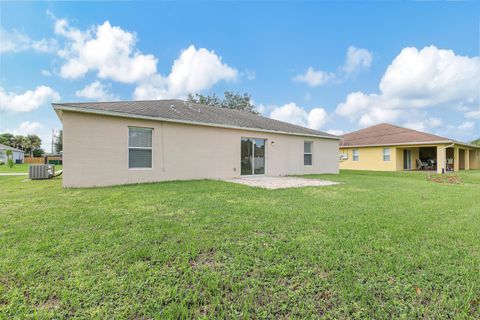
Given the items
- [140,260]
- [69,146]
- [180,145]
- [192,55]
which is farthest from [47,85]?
[140,260]

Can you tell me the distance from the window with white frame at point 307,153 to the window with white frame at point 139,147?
859cm

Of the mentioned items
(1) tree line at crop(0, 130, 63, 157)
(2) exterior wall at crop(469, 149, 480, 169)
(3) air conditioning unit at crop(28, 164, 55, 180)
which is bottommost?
(3) air conditioning unit at crop(28, 164, 55, 180)

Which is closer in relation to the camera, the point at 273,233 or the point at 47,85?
the point at 273,233

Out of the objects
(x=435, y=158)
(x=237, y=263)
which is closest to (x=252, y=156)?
(x=237, y=263)

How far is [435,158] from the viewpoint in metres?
21.2

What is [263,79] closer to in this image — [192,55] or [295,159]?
[192,55]

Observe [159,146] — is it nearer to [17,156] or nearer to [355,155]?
[355,155]

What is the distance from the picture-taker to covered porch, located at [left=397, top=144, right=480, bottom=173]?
16848 mm

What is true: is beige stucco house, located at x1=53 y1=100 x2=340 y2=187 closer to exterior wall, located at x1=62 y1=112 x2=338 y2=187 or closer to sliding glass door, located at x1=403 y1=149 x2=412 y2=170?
exterior wall, located at x1=62 y1=112 x2=338 y2=187

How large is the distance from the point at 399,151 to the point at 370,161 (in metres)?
2.27

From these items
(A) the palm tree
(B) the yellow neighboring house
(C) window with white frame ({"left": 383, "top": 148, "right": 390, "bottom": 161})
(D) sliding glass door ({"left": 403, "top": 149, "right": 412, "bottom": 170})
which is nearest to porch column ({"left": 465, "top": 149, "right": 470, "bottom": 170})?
(B) the yellow neighboring house

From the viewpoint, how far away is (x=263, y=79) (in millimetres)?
17875

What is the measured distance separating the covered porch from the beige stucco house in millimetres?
11718

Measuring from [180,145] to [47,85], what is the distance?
13644 mm
